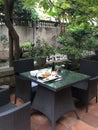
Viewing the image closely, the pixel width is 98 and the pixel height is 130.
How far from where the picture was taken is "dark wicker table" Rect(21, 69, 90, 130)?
7.07 ft

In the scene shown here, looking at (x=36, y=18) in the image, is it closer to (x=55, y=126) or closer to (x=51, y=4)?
(x=51, y=4)

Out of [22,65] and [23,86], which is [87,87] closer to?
[23,86]

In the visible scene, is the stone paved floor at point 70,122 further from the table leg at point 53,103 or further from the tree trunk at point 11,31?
the tree trunk at point 11,31

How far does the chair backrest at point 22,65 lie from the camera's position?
2928 mm

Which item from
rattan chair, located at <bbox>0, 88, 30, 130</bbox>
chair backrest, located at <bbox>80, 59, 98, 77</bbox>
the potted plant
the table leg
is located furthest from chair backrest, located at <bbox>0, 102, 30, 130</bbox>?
the potted plant

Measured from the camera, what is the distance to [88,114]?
2619 millimetres

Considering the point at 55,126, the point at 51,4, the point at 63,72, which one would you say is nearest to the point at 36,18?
the point at 51,4

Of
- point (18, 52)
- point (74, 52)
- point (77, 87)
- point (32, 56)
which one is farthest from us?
point (74, 52)

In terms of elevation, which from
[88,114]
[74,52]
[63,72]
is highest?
[74,52]

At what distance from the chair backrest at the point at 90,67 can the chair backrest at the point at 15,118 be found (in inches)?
80.3

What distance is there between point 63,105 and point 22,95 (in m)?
0.80

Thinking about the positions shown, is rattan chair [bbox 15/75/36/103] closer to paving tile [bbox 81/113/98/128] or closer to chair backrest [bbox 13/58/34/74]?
chair backrest [bbox 13/58/34/74]

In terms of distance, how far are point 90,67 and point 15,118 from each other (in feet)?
7.44

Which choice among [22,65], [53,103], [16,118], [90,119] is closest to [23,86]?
[22,65]
